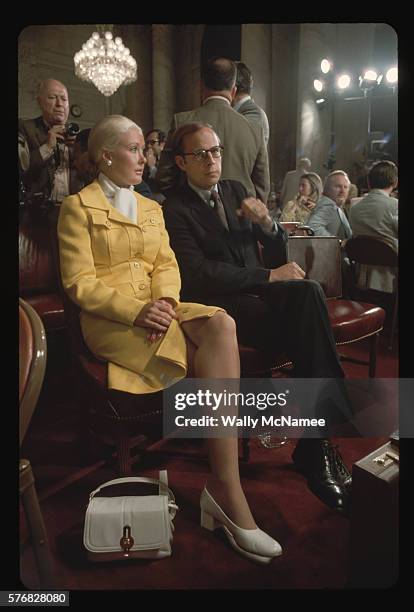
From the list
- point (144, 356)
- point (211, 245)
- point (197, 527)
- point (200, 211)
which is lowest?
point (197, 527)

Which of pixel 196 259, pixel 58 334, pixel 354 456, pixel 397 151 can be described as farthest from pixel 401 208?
pixel 58 334

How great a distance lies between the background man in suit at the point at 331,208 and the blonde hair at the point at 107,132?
3.50 feet

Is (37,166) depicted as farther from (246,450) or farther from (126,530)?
(246,450)

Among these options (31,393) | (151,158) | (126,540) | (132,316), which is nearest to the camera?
(31,393)

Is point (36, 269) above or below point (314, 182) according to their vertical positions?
below

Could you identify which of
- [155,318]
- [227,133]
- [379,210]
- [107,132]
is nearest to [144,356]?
[155,318]

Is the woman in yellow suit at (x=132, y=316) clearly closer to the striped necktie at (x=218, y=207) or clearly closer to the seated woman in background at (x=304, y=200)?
the striped necktie at (x=218, y=207)

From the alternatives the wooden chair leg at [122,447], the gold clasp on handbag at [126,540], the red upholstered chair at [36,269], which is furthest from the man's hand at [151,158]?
the gold clasp on handbag at [126,540]

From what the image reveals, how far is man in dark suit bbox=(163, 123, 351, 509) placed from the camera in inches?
60.0

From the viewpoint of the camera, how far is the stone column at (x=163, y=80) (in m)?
1.42

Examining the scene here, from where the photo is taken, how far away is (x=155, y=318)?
1358 millimetres

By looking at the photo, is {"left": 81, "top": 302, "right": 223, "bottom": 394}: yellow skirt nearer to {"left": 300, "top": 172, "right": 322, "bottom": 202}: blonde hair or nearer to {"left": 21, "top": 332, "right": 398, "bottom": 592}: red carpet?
{"left": 21, "top": 332, "right": 398, "bottom": 592}: red carpet

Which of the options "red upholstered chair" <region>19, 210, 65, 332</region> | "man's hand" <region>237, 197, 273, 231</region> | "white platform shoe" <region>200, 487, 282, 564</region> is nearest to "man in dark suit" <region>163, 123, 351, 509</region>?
"man's hand" <region>237, 197, 273, 231</region>

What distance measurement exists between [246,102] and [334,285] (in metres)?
0.86
